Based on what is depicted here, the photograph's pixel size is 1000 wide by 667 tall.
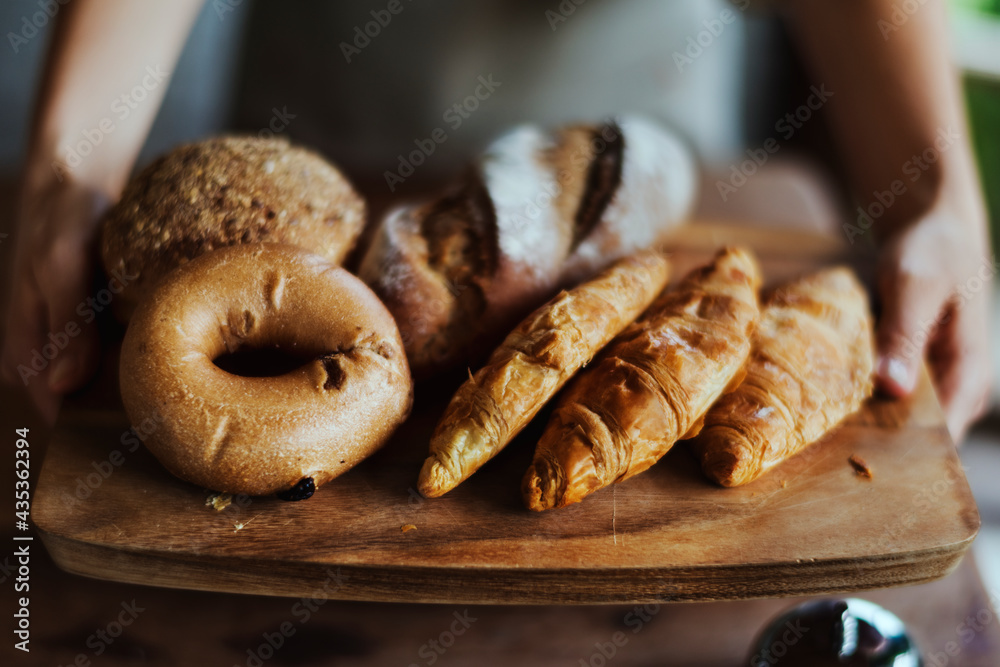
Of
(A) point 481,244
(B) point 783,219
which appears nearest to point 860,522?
(A) point 481,244

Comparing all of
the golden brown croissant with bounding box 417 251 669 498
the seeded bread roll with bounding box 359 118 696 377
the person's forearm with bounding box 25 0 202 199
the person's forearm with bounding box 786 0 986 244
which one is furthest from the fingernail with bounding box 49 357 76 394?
the person's forearm with bounding box 786 0 986 244

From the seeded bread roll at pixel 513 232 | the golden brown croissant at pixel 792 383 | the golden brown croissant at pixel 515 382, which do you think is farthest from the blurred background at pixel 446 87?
the golden brown croissant at pixel 515 382

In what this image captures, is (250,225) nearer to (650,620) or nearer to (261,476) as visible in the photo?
(261,476)

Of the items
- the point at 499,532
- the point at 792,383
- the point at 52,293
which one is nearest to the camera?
Result: the point at 499,532

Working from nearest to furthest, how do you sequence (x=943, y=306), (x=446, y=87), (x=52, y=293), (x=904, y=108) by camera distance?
(x=52, y=293)
(x=943, y=306)
(x=904, y=108)
(x=446, y=87)

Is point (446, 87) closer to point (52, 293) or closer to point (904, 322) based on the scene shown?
point (52, 293)

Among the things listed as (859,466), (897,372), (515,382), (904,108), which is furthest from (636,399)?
(904,108)

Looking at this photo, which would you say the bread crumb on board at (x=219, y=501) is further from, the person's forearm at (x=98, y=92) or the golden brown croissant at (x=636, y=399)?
the person's forearm at (x=98, y=92)
